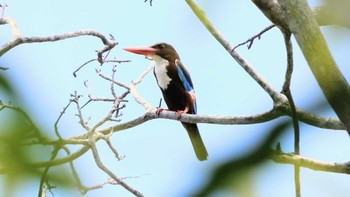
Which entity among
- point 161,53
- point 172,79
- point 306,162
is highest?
point 161,53

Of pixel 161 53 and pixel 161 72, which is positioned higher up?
pixel 161 53

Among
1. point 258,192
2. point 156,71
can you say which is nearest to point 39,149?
point 258,192

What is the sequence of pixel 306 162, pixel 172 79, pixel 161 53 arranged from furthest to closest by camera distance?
pixel 161 53, pixel 172 79, pixel 306 162

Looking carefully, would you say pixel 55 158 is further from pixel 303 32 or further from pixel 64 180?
pixel 303 32

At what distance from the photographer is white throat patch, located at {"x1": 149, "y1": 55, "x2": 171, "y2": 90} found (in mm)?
6516

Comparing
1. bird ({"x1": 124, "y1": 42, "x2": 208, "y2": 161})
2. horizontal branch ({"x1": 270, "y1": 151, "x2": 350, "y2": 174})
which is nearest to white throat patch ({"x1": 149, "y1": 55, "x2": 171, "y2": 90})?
bird ({"x1": 124, "y1": 42, "x2": 208, "y2": 161})

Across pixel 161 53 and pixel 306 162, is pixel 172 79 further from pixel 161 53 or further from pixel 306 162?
pixel 306 162

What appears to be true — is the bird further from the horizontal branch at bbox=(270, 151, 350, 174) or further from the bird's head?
the horizontal branch at bbox=(270, 151, 350, 174)

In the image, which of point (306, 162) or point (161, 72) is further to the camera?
point (161, 72)

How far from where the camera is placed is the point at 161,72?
658cm

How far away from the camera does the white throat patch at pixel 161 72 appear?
6.52m

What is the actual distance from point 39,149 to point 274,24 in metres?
0.43

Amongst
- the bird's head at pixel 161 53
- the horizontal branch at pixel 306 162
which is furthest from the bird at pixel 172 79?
the horizontal branch at pixel 306 162

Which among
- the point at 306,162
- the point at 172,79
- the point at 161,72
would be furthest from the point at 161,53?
the point at 306,162
